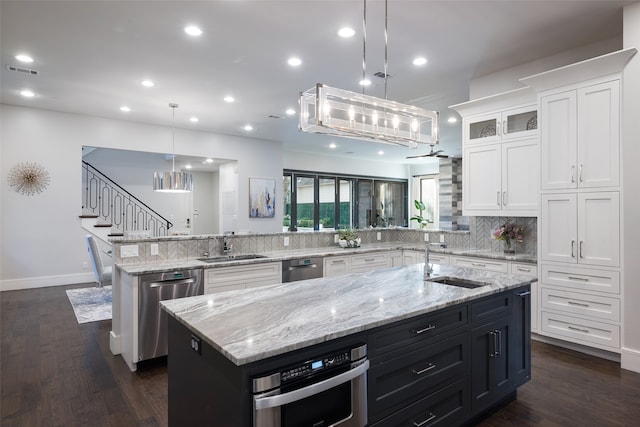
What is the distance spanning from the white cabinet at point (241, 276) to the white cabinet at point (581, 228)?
2806 millimetres

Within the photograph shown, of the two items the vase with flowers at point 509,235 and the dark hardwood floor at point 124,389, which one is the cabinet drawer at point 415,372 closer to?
the dark hardwood floor at point 124,389

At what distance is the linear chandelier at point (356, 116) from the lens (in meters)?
2.12

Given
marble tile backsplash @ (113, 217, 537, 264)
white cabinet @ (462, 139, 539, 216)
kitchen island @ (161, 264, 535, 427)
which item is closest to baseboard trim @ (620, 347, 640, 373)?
kitchen island @ (161, 264, 535, 427)

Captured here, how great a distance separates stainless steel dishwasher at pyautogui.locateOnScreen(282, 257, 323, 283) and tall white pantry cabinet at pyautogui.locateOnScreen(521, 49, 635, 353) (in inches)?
93.8

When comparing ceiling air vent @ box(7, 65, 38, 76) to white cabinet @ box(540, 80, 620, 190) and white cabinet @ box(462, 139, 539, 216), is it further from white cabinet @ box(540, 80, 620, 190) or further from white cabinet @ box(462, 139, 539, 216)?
white cabinet @ box(540, 80, 620, 190)

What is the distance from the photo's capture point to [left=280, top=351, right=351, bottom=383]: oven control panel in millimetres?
1404

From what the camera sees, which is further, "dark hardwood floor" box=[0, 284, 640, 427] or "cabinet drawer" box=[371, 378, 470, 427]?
"dark hardwood floor" box=[0, 284, 640, 427]

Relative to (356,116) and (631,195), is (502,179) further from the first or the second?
(356,116)

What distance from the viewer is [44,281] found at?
6.48 meters

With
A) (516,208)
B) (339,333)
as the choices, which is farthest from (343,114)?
(516,208)

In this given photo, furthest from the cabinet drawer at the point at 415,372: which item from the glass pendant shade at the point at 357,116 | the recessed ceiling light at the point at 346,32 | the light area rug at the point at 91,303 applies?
the light area rug at the point at 91,303

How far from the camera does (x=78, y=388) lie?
9.35 feet

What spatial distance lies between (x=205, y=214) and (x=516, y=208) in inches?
334

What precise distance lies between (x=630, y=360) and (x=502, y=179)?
6.75ft
